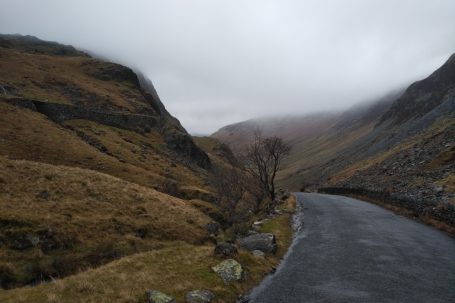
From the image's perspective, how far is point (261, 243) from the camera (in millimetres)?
26531

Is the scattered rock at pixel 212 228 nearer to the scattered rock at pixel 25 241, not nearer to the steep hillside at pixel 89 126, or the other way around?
the scattered rock at pixel 25 241

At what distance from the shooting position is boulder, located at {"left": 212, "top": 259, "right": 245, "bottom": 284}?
65.8 feet

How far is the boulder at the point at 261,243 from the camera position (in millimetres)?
26078

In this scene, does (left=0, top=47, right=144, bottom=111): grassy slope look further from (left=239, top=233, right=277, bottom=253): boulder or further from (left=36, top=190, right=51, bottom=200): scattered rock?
(left=239, top=233, right=277, bottom=253): boulder

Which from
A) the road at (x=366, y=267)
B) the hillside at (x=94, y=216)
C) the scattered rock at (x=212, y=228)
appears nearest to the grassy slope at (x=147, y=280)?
the hillside at (x=94, y=216)

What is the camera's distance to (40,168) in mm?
38406

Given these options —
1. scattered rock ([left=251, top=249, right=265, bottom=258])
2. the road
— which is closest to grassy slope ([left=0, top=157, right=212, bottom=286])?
scattered rock ([left=251, top=249, right=265, bottom=258])

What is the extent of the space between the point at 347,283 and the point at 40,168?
32.4m

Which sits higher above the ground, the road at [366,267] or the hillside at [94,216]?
the hillside at [94,216]

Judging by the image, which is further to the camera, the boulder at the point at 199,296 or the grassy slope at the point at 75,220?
the grassy slope at the point at 75,220

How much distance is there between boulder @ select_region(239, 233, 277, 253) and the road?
4.49 feet

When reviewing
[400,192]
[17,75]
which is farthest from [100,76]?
[400,192]

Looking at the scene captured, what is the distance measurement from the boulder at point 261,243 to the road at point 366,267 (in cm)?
137

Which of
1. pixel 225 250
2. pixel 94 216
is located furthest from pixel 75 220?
pixel 225 250
